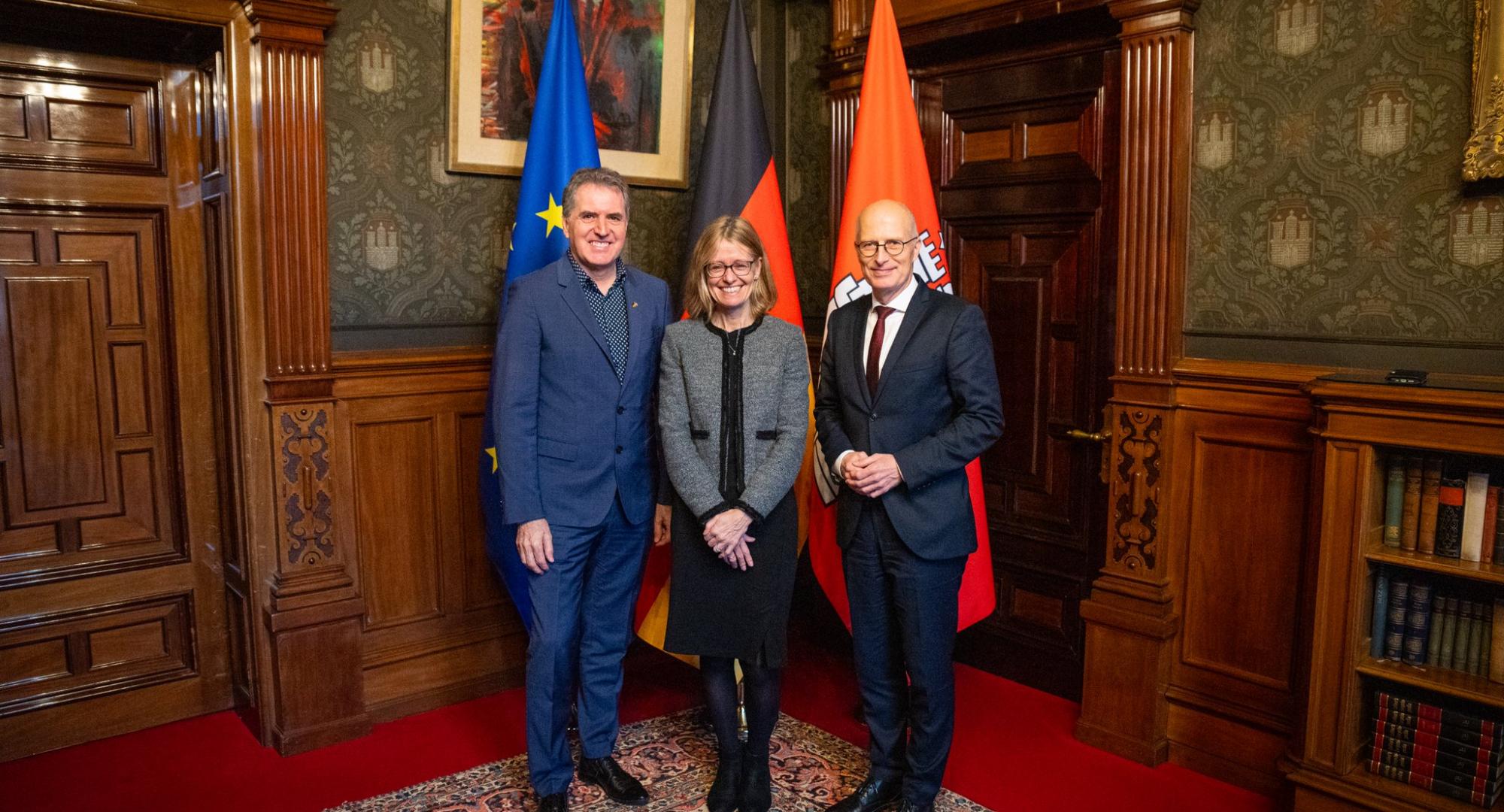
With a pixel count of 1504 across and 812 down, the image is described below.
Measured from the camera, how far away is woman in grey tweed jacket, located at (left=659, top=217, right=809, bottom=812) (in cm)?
248

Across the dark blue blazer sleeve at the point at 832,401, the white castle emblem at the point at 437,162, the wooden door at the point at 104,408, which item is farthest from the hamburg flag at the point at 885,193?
the wooden door at the point at 104,408

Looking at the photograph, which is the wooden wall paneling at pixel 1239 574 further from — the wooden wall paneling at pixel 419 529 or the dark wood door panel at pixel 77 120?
the dark wood door panel at pixel 77 120

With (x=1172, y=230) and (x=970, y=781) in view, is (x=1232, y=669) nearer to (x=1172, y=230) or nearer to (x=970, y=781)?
(x=970, y=781)

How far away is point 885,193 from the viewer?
3.32 metres

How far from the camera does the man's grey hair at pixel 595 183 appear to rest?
102 inches

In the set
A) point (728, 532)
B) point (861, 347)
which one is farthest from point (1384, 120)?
point (728, 532)

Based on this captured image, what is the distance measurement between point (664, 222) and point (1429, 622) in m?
2.75

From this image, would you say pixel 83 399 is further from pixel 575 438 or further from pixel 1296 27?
pixel 1296 27

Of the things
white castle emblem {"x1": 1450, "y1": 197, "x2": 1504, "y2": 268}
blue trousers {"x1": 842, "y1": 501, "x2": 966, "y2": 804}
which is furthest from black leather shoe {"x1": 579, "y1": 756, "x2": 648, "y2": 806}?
white castle emblem {"x1": 1450, "y1": 197, "x2": 1504, "y2": 268}

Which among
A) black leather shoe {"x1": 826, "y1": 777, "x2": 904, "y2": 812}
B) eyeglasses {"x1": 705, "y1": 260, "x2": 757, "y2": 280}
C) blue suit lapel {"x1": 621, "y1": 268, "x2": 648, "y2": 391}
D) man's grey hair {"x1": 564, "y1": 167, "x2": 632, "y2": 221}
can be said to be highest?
man's grey hair {"x1": 564, "y1": 167, "x2": 632, "y2": 221}

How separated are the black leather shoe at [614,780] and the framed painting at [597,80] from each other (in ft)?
6.34

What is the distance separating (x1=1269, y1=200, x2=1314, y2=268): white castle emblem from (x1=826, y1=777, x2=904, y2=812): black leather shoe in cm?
175

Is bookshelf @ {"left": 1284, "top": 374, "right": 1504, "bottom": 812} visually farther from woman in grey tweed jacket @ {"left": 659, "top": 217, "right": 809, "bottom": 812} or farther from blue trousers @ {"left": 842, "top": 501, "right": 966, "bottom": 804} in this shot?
woman in grey tweed jacket @ {"left": 659, "top": 217, "right": 809, "bottom": 812}

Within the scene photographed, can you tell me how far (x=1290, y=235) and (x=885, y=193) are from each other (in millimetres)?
1174
